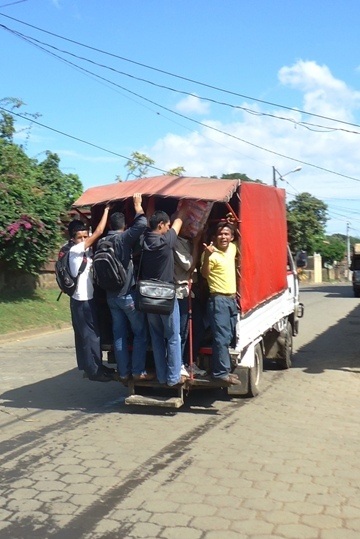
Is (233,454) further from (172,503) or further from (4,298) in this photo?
(4,298)

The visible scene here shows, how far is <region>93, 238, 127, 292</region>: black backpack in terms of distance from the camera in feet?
23.2

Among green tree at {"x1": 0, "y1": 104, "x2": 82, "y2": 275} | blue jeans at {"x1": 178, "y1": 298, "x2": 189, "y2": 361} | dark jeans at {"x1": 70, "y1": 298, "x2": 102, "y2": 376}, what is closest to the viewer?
blue jeans at {"x1": 178, "y1": 298, "x2": 189, "y2": 361}

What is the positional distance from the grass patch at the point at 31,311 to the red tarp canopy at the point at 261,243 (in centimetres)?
801

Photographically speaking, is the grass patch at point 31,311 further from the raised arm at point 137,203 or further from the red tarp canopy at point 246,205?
the raised arm at point 137,203

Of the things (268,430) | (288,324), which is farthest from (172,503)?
(288,324)

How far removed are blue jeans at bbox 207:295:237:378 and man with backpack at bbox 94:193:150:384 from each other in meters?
0.74

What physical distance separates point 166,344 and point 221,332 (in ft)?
1.98

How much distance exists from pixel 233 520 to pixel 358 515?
2.74 ft

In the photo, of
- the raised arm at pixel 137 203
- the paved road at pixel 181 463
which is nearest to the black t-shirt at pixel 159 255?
the raised arm at pixel 137 203

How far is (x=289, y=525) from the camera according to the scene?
170 inches

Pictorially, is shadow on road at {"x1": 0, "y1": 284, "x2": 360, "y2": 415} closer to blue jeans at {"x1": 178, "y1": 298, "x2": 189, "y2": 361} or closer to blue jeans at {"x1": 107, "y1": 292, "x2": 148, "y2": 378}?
blue jeans at {"x1": 107, "y1": 292, "x2": 148, "y2": 378}

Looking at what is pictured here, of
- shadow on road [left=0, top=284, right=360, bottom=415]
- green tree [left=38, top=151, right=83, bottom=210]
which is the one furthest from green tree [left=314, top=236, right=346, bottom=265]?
shadow on road [left=0, top=284, right=360, bottom=415]

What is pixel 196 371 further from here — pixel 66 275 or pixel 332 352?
pixel 332 352

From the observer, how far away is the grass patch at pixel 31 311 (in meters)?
16.1
